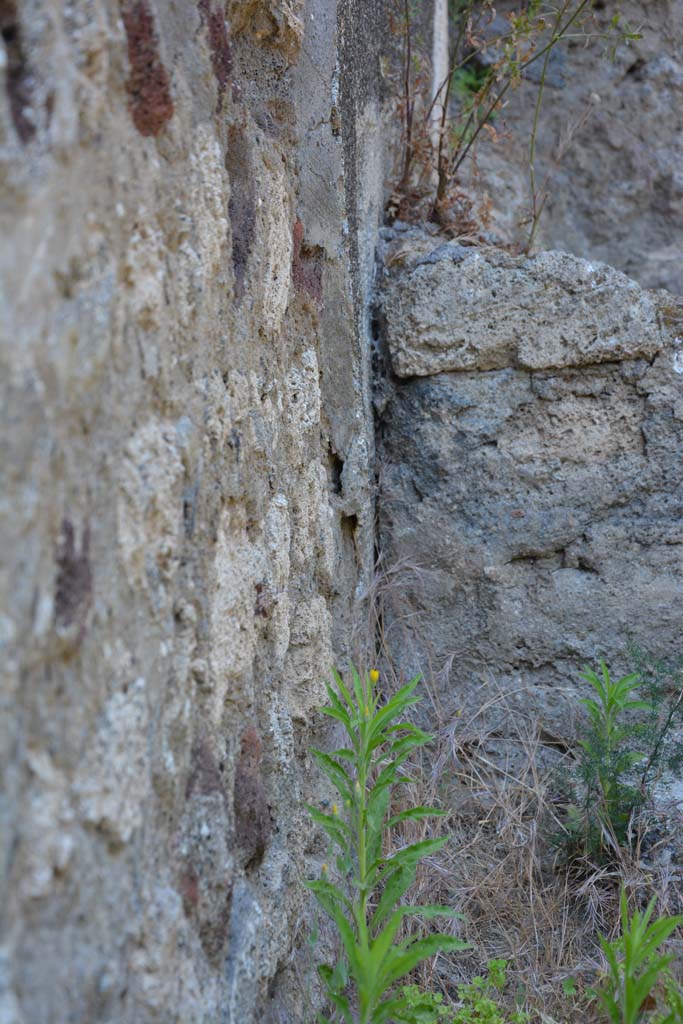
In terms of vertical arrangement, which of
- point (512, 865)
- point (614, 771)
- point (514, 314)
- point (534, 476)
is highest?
point (514, 314)

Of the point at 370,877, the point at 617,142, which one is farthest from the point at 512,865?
the point at 617,142

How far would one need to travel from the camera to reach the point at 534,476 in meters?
2.66

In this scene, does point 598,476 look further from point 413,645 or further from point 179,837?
point 179,837

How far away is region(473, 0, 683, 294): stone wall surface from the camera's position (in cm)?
372

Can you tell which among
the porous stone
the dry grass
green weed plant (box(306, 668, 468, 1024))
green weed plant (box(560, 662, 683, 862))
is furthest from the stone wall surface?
green weed plant (box(306, 668, 468, 1024))

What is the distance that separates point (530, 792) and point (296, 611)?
850mm

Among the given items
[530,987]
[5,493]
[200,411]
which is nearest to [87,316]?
[5,493]

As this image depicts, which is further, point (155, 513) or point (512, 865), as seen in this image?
point (512, 865)

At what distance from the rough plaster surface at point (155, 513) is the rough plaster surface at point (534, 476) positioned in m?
0.57

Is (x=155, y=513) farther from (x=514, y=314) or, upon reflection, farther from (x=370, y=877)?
(x=514, y=314)

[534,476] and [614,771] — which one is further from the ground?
[534,476]

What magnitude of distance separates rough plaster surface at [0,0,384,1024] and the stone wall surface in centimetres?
181

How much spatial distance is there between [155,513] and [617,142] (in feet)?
10.2

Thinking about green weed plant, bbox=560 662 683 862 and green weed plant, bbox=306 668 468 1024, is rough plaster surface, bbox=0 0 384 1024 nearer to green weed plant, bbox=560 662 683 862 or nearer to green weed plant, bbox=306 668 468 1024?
green weed plant, bbox=306 668 468 1024
